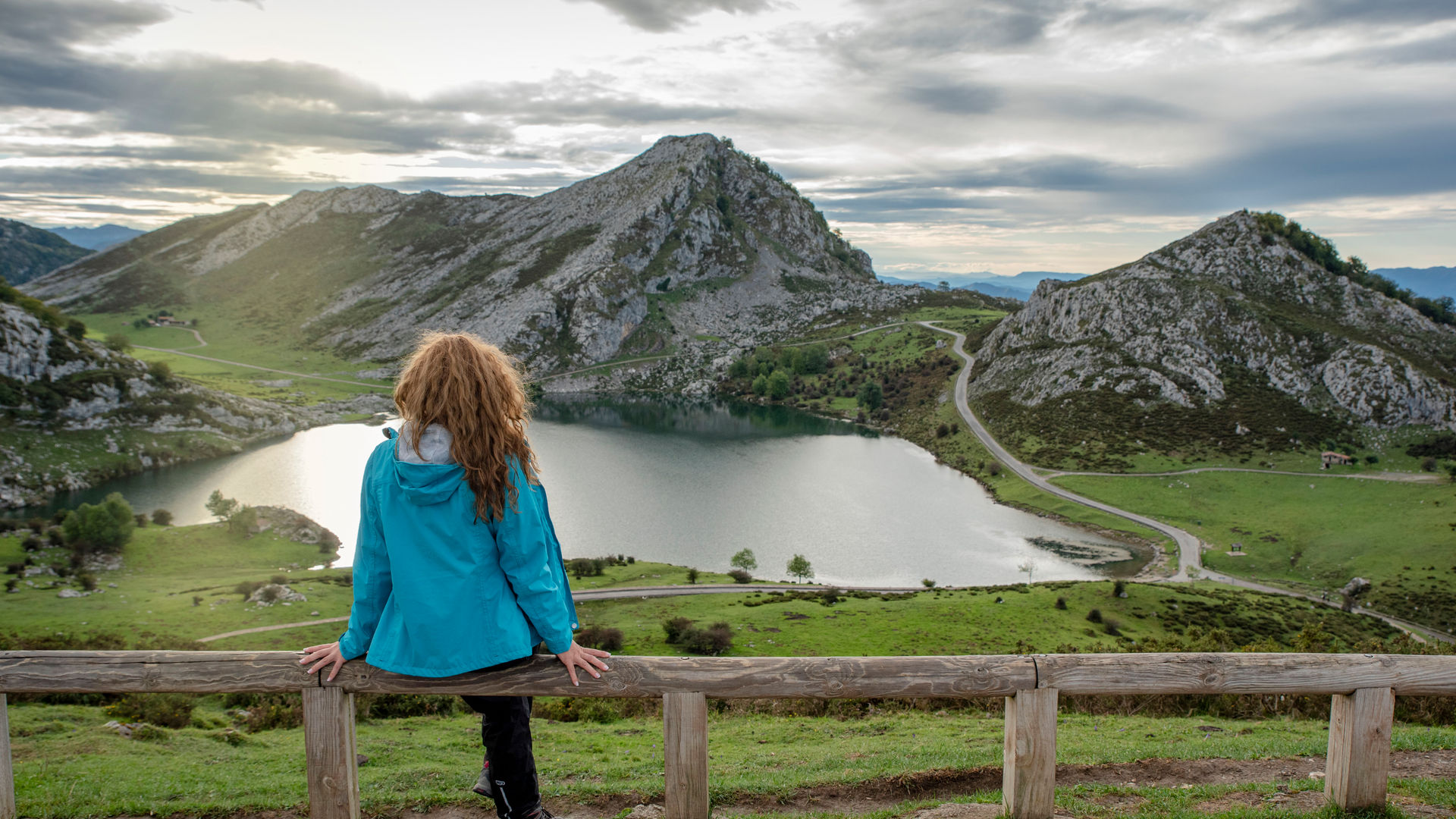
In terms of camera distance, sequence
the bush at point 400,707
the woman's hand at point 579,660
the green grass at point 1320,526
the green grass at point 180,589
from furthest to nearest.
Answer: the green grass at point 1320,526 → the green grass at point 180,589 → the bush at point 400,707 → the woman's hand at point 579,660

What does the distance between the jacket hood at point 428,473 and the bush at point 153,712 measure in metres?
15.6

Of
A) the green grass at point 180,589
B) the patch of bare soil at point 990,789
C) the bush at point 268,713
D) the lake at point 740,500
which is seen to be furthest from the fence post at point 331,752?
the lake at point 740,500

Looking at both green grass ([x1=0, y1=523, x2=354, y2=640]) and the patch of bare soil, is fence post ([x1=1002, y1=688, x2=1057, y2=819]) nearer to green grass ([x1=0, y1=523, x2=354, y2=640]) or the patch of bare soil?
the patch of bare soil

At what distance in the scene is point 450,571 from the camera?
5.02m

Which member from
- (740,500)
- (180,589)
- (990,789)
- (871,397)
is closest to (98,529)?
(180,589)

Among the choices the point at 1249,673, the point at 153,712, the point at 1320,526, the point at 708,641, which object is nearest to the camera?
the point at 1249,673

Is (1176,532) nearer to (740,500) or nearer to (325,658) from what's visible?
(740,500)

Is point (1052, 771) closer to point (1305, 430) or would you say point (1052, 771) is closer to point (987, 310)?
point (1305, 430)

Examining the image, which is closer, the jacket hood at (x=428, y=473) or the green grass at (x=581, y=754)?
the jacket hood at (x=428, y=473)

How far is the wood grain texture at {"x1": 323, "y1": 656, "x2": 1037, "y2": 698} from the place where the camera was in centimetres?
572

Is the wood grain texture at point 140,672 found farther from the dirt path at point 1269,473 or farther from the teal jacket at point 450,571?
the dirt path at point 1269,473

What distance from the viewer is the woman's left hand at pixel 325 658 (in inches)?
223

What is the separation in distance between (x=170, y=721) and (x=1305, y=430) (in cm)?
12120

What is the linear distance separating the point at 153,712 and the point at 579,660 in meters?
16.5
